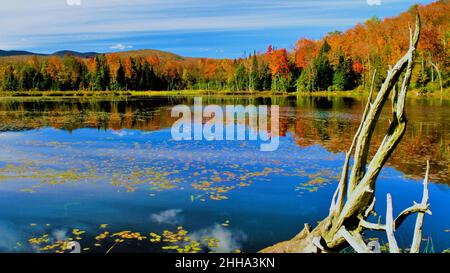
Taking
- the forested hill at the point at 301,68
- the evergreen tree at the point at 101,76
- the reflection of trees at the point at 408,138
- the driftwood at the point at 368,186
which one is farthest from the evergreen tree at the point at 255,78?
the driftwood at the point at 368,186

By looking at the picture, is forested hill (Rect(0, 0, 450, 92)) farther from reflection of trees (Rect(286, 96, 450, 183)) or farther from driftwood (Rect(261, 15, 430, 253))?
driftwood (Rect(261, 15, 430, 253))

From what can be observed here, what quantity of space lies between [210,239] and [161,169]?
492 cm

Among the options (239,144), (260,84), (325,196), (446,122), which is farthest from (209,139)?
(260,84)

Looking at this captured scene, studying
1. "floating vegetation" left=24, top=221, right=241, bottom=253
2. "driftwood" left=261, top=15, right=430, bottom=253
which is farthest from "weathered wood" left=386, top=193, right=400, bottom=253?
"floating vegetation" left=24, top=221, right=241, bottom=253

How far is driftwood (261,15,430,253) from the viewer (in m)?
4.07

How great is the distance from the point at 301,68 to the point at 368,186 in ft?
209

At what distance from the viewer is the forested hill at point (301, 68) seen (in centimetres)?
4306

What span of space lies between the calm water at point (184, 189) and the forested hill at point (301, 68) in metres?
24.7

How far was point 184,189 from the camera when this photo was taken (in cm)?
946

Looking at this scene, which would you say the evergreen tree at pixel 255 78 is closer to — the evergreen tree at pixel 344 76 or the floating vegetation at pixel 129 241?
the evergreen tree at pixel 344 76

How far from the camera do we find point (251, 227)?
723cm

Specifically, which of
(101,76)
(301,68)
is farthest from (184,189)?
(101,76)

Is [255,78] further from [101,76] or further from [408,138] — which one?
[408,138]

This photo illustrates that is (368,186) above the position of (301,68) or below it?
below
